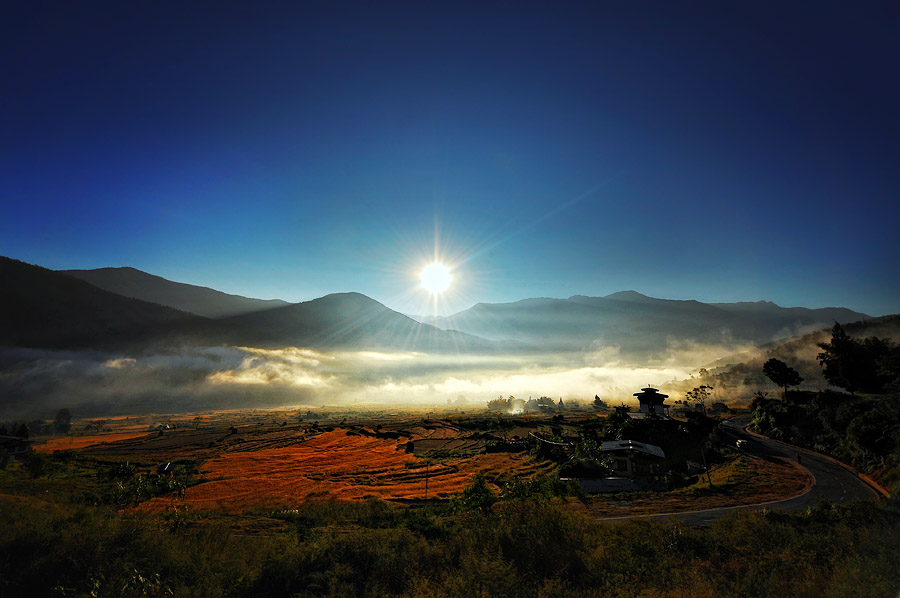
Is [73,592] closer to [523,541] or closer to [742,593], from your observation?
[523,541]

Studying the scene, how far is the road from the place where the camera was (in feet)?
118

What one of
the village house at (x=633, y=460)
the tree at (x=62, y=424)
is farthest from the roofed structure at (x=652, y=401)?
the tree at (x=62, y=424)

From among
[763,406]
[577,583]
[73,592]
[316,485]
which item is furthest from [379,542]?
[763,406]

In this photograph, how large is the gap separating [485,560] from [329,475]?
60.6 metres

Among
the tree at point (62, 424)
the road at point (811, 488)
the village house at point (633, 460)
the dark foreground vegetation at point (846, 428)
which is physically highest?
the dark foreground vegetation at point (846, 428)

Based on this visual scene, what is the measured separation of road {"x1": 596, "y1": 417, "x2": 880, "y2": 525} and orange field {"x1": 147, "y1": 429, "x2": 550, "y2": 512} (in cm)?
3024

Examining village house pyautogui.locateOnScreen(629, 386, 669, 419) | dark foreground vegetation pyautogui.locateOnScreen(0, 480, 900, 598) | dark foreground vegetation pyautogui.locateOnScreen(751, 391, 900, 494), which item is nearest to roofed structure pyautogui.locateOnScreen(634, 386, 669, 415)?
village house pyautogui.locateOnScreen(629, 386, 669, 419)

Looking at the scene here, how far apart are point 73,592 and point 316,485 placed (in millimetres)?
48160

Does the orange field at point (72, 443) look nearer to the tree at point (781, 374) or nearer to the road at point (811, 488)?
the road at point (811, 488)

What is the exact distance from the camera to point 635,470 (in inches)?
2352

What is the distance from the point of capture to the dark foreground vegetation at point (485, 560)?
15.9 m

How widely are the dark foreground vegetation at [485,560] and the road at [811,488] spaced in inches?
542

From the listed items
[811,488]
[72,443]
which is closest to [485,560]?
[811,488]

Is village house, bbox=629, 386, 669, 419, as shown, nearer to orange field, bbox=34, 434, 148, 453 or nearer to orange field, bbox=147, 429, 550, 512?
orange field, bbox=147, 429, 550, 512
